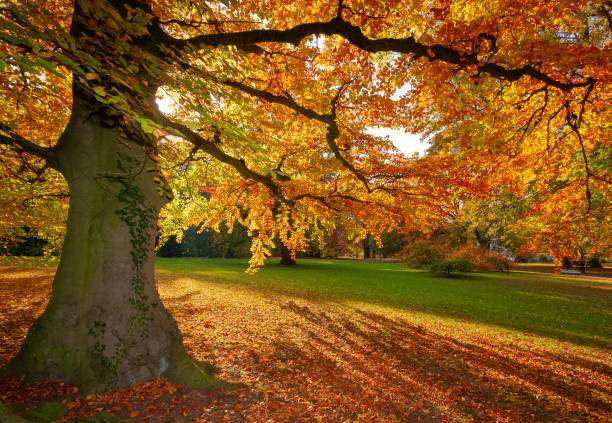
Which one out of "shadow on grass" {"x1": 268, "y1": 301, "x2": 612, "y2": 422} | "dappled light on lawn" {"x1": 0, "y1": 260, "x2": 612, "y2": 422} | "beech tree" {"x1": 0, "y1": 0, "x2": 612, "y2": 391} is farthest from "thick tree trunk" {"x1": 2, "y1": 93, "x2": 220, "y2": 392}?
"shadow on grass" {"x1": 268, "y1": 301, "x2": 612, "y2": 422}

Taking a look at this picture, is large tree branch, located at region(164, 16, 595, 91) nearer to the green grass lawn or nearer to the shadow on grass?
the shadow on grass

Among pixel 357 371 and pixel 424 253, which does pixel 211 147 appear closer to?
pixel 357 371

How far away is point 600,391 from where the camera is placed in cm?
475

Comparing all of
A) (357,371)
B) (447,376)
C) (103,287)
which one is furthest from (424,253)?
(103,287)

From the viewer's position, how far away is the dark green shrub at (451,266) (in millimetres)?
21594

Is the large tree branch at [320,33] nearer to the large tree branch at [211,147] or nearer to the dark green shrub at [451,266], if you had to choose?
the large tree branch at [211,147]

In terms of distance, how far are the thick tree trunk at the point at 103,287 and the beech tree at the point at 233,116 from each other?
2cm

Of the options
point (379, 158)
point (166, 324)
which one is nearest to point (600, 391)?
point (379, 158)

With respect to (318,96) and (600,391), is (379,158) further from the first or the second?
(600,391)

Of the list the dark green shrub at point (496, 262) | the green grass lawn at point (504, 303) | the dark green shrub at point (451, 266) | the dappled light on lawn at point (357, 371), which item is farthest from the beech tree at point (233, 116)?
the dark green shrub at point (496, 262)

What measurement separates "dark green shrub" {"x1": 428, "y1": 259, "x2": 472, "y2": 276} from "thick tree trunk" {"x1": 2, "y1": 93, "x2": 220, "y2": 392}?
74.6ft

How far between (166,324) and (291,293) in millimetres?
9018

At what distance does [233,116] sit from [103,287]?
525 centimetres

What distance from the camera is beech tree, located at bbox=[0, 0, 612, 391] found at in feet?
10.7
